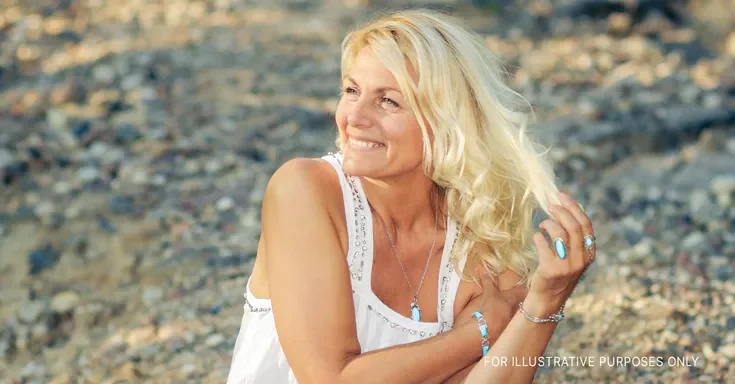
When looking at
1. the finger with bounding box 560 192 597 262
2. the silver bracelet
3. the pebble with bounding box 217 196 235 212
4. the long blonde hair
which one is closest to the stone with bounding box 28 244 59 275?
the pebble with bounding box 217 196 235 212

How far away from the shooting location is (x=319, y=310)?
340 cm

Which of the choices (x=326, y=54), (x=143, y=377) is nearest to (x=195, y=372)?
(x=143, y=377)

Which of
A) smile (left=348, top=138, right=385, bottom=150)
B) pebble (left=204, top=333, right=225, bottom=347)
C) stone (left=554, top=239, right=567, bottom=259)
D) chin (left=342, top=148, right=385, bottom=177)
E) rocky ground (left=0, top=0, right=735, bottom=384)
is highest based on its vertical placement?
smile (left=348, top=138, right=385, bottom=150)

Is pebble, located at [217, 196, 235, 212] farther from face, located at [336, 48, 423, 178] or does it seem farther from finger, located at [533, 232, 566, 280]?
finger, located at [533, 232, 566, 280]

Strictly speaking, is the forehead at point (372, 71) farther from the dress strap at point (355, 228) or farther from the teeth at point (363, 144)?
the dress strap at point (355, 228)

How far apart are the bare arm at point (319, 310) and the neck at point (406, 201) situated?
1.06 feet

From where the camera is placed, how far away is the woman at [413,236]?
3418mm

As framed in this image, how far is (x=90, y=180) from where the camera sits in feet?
24.1

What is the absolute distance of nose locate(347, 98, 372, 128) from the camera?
138 inches

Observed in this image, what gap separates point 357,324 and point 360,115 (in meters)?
0.82

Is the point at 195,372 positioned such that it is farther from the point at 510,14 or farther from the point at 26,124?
the point at 510,14

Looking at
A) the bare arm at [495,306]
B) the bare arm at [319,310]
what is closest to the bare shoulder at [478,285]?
the bare arm at [495,306]

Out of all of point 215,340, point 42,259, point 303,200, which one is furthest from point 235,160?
point 303,200

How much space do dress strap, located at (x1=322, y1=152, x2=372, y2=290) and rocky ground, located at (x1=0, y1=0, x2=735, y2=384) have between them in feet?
5.13
